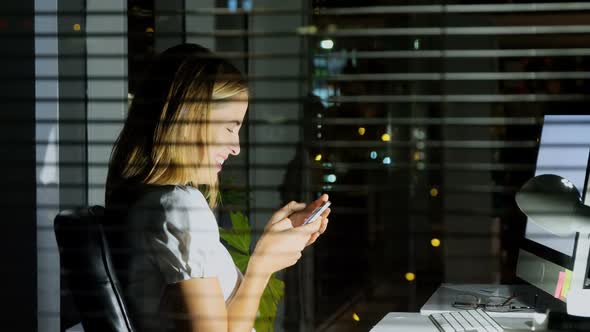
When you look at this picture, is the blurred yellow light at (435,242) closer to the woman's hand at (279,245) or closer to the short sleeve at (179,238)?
the woman's hand at (279,245)

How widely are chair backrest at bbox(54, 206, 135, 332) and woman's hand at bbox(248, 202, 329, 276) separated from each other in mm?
314

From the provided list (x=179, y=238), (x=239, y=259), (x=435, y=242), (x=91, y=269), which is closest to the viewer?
(x=91, y=269)

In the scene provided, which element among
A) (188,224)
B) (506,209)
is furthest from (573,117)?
(506,209)

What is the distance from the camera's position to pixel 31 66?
2008 millimetres

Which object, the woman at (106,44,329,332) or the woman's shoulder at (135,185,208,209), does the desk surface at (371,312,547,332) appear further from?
the woman's shoulder at (135,185,208,209)

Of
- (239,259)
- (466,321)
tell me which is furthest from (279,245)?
(239,259)

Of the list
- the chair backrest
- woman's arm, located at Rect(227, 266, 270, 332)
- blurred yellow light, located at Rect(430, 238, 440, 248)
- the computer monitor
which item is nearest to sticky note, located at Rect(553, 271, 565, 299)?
the computer monitor

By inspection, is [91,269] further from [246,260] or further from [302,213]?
[246,260]

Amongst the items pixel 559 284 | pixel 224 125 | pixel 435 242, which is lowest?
pixel 435 242

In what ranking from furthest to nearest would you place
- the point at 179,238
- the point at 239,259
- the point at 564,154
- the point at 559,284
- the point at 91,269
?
1. the point at 239,259
2. the point at 564,154
3. the point at 559,284
4. the point at 179,238
5. the point at 91,269

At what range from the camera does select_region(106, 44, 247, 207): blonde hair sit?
1.72m

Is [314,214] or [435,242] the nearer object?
[314,214]

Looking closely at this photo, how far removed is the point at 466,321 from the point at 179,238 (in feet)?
2.09

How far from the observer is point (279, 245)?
176cm
